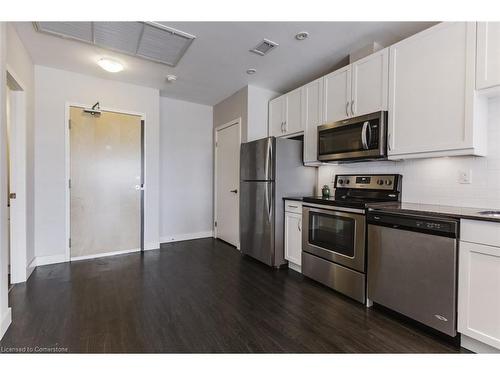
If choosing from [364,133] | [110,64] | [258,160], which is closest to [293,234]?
[258,160]

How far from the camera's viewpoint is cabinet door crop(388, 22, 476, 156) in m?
1.76

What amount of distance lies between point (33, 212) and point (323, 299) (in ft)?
11.4

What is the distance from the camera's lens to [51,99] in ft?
10.5

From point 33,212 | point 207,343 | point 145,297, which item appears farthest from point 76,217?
point 207,343

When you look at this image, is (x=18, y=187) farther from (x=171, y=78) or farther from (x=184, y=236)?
(x=184, y=236)

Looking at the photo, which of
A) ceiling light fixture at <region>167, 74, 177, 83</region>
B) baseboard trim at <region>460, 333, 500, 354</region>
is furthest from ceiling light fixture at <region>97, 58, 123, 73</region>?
baseboard trim at <region>460, 333, 500, 354</region>

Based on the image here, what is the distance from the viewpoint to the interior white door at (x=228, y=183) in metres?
4.09

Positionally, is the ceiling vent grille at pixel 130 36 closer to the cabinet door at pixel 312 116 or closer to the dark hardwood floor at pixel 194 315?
the cabinet door at pixel 312 116

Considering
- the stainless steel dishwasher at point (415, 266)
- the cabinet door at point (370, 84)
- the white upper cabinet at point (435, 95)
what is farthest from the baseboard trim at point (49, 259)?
the white upper cabinet at point (435, 95)

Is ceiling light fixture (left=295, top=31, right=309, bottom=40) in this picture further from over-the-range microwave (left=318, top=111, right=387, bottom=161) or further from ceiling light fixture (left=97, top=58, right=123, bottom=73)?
ceiling light fixture (left=97, top=58, right=123, bottom=73)

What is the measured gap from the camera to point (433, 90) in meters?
1.92

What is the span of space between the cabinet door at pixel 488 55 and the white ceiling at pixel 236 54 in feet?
2.23

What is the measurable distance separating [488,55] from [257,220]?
2.61 metres

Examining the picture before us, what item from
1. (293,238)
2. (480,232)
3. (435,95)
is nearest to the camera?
(480,232)
